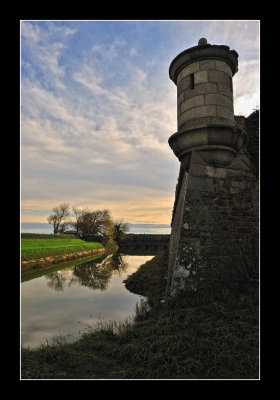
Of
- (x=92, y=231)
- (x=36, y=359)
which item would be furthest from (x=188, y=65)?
(x=92, y=231)

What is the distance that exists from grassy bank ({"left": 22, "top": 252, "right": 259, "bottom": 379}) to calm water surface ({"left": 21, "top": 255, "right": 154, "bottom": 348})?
6.32 ft

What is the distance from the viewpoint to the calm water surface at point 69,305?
252 inches

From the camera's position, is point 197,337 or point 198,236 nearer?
point 197,337

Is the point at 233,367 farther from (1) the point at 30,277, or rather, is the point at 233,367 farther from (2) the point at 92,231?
(2) the point at 92,231

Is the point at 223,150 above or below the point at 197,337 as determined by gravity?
above

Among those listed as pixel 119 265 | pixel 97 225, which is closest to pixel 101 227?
pixel 97 225

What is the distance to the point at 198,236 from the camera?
17.2ft

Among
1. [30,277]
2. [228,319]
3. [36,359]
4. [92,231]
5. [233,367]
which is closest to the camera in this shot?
[233,367]

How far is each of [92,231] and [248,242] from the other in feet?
123

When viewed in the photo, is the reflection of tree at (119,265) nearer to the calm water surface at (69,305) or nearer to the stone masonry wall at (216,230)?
the calm water surface at (69,305)

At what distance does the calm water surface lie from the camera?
639 cm

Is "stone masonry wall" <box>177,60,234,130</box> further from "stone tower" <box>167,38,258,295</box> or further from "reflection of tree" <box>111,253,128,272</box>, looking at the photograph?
"reflection of tree" <box>111,253,128,272</box>

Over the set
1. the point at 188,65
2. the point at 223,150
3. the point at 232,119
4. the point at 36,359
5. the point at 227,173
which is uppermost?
the point at 188,65

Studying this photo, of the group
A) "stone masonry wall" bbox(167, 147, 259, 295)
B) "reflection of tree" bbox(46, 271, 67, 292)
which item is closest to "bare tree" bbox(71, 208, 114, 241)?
"reflection of tree" bbox(46, 271, 67, 292)
